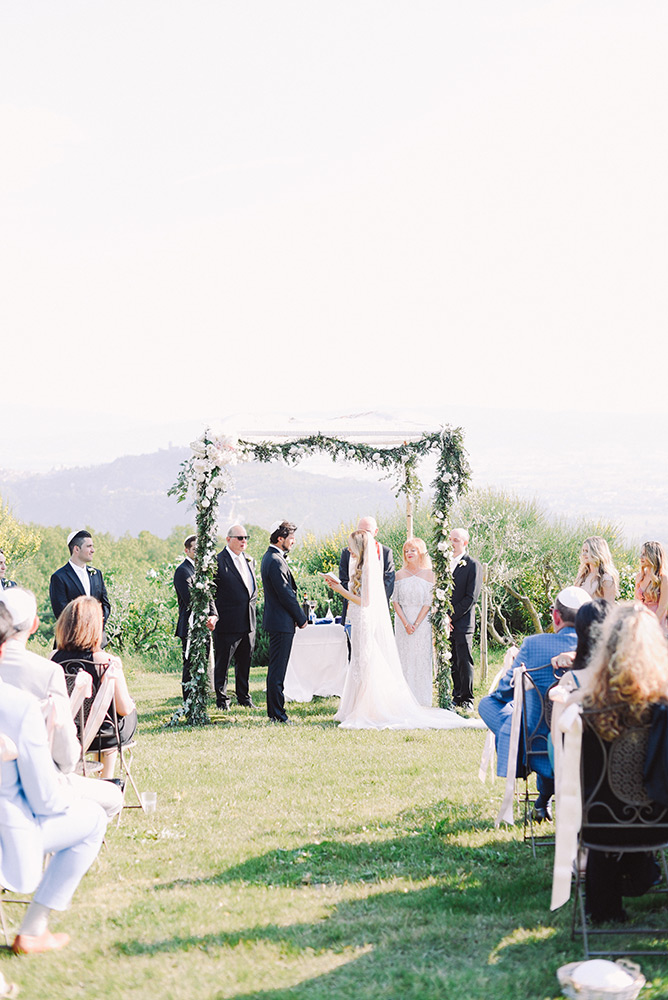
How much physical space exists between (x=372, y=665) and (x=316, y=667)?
71.1 inches

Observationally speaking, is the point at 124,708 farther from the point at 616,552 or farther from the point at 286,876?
the point at 616,552

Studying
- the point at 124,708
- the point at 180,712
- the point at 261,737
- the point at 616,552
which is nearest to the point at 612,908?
the point at 124,708

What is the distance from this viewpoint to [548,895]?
474 centimetres

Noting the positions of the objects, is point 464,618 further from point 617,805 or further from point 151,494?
point 151,494

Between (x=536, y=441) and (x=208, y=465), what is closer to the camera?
(x=208, y=465)

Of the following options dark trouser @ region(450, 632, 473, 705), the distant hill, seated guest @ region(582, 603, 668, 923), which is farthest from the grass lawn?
the distant hill

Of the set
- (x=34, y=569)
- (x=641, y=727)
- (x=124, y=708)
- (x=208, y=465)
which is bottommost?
(x=34, y=569)

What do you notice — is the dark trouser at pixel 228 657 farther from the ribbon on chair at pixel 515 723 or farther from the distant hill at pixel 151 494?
the distant hill at pixel 151 494

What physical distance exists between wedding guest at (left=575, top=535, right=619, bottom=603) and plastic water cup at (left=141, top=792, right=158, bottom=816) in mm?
3309

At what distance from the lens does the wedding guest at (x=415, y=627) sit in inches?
434

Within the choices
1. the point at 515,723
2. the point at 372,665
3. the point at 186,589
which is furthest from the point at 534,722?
the point at 186,589

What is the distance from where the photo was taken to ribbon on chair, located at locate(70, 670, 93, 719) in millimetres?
5406

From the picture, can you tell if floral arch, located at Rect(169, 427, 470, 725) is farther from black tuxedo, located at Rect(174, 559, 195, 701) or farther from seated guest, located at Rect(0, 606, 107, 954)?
seated guest, located at Rect(0, 606, 107, 954)

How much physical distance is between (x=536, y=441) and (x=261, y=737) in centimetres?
9961
